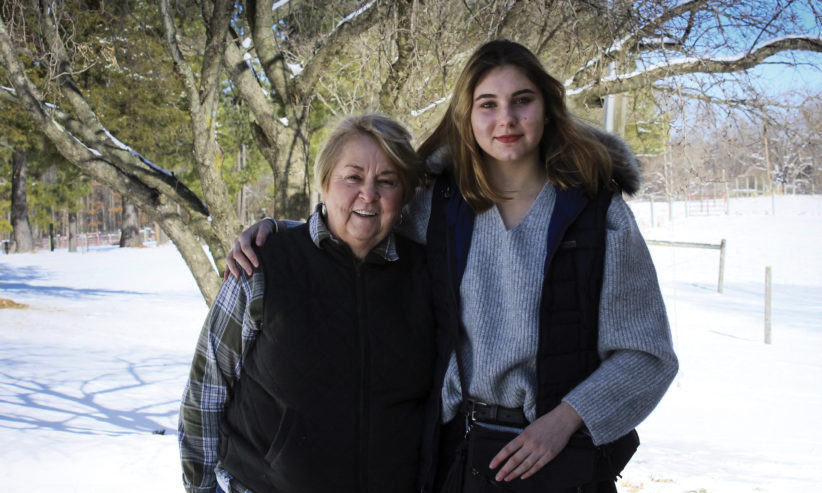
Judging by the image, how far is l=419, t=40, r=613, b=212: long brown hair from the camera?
1737 millimetres

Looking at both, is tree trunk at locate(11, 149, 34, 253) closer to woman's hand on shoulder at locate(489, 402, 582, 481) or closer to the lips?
the lips

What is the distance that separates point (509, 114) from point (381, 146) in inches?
15.3

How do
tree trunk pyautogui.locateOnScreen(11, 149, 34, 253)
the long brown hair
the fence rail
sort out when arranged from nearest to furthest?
the long brown hair, the fence rail, tree trunk pyautogui.locateOnScreen(11, 149, 34, 253)

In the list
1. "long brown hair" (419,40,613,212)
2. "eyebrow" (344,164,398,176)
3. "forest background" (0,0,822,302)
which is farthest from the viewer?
Answer: "forest background" (0,0,822,302)

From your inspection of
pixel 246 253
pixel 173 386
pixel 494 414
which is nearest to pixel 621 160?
pixel 494 414

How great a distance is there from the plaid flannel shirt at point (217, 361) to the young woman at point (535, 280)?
0.35ft

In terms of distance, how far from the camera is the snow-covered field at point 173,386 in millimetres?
4977

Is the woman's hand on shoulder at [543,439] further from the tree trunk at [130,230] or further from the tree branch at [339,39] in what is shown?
the tree trunk at [130,230]

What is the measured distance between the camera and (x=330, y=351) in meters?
1.78

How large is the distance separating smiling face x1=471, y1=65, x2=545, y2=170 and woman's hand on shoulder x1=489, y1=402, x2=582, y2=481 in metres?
0.70

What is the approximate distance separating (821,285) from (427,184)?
21.8 m

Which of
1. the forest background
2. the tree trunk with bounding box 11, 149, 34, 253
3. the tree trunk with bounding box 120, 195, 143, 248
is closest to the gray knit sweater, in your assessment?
the forest background

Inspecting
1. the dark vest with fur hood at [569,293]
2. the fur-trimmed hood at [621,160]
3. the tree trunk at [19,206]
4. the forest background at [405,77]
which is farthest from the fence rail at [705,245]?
the tree trunk at [19,206]

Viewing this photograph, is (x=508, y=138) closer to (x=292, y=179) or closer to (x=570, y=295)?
(x=570, y=295)
